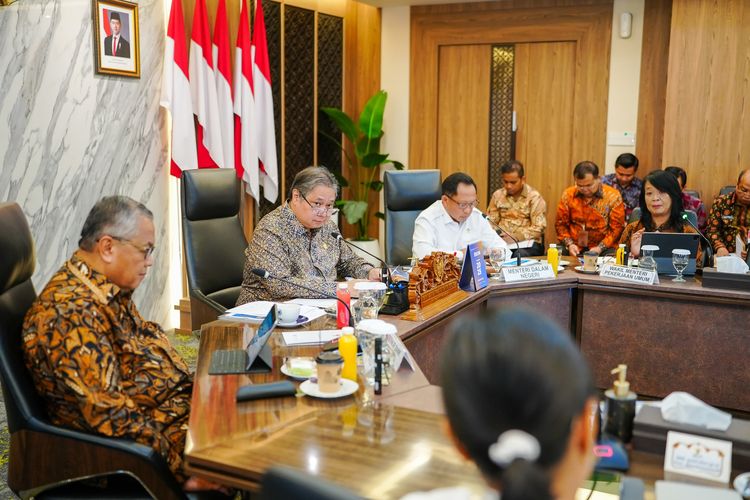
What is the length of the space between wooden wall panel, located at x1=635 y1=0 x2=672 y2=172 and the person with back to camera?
5166 millimetres

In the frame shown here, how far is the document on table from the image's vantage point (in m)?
2.30

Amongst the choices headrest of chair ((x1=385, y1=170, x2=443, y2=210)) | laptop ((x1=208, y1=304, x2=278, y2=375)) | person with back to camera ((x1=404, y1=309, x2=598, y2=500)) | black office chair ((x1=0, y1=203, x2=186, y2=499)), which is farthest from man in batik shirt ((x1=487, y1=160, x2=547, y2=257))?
person with back to camera ((x1=404, y1=309, x2=598, y2=500))

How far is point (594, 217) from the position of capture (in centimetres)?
505

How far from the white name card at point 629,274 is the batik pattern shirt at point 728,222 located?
1.09 metres

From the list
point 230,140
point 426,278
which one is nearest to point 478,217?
point 426,278

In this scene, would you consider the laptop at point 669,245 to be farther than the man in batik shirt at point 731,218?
No

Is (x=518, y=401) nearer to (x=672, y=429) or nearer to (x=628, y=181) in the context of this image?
(x=672, y=429)

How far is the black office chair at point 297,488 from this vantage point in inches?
33.0

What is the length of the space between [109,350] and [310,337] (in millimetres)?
715

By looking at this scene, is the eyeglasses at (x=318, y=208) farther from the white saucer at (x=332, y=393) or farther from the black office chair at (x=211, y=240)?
the white saucer at (x=332, y=393)

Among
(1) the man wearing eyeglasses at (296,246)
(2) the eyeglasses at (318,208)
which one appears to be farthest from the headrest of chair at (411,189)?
(2) the eyeglasses at (318,208)

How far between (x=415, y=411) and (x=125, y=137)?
10.7 ft

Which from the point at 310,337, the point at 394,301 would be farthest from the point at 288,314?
the point at 394,301

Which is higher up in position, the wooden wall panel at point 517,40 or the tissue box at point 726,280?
the wooden wall panel at point 517,40
